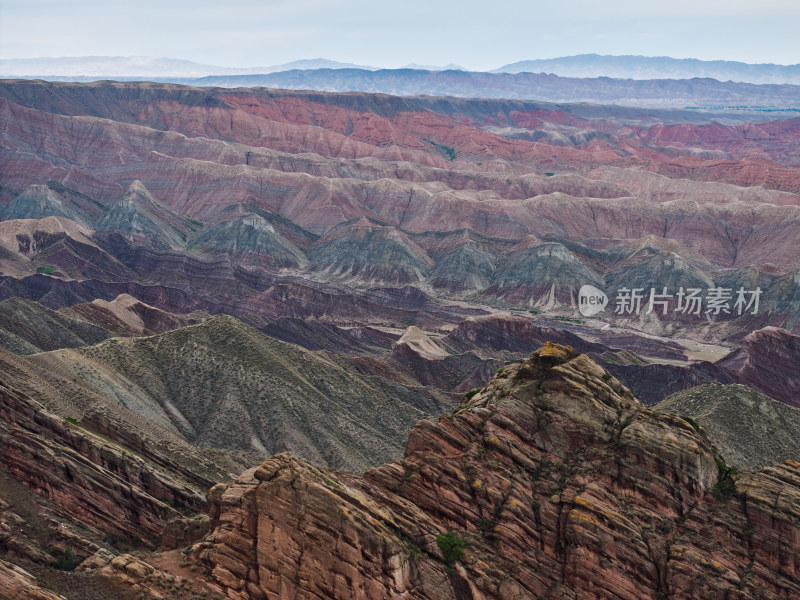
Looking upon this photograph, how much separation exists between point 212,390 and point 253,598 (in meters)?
44.2

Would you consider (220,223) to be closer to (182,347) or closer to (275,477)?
(182,347)

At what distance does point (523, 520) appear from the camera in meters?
29.7

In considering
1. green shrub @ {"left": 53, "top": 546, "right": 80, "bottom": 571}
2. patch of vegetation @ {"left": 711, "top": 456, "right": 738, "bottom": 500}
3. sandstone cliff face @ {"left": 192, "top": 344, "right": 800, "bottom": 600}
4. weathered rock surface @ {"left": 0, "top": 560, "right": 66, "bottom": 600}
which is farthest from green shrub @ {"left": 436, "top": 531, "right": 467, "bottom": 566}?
green shrub @ {"left": 53, "top": 546, "right": 80, "bottom": 571}

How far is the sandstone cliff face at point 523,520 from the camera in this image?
27750 millimetres

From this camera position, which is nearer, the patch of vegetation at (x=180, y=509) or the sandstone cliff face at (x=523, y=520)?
the sandstone cliff face at (x=523, y=520)

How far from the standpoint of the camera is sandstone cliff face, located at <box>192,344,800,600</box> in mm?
27750

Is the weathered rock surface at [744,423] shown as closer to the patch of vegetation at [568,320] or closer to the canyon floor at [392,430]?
the canyon floor at [392,430]

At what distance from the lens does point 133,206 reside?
18525 centimetres

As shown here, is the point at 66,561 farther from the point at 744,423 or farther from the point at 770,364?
the point at 770,364

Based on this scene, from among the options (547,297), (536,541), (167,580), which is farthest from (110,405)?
(547,297)

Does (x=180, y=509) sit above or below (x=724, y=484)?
below

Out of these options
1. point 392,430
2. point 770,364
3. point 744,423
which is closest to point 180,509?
point 392,430

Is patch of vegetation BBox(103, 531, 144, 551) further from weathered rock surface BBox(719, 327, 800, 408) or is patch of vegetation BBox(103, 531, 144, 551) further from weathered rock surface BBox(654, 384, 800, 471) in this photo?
weathered rock surface BBox(719, 327, 800, 408)

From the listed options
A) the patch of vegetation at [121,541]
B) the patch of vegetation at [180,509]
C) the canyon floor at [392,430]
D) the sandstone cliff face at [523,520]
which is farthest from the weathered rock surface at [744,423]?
the patch of vegetation at [121,541]
